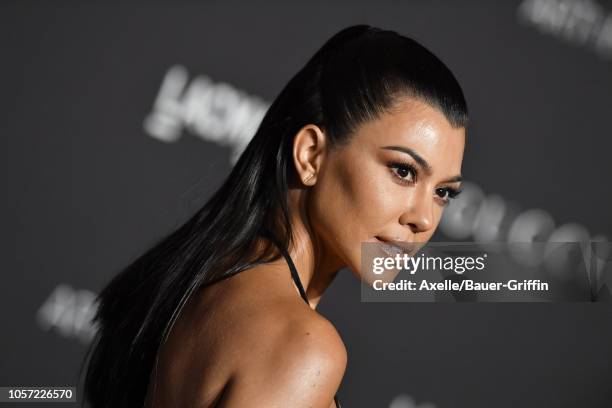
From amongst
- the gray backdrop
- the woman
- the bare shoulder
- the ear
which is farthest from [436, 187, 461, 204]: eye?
the gray backdrop

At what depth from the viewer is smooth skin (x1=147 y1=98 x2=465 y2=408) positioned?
2.29 ft

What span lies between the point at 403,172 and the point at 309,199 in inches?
4.7

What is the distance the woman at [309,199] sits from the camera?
881mm

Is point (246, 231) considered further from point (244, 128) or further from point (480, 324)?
point (480, 324)

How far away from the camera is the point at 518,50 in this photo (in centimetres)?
217

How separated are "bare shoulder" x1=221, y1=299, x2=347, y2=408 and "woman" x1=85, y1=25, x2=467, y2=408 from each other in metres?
0.09

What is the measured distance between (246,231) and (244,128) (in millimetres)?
1238

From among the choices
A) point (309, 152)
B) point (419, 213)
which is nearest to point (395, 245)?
point (419, 213)

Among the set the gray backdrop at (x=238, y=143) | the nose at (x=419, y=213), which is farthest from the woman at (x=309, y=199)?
the gray backdrop at (x=238, y=143)

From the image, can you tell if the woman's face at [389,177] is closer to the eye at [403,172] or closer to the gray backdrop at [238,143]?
the eye at [403,172]

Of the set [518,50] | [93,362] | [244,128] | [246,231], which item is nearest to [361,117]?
[246,231]

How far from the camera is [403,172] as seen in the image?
917 millimetres

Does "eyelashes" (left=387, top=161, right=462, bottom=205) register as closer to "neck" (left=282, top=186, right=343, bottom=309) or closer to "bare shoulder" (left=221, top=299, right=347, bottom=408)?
"neck" (left=282, top=186, right=343, bottom=309)

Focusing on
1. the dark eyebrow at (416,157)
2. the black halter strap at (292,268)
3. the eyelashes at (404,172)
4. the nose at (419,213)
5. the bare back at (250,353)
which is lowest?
the bare back at (250,353)
